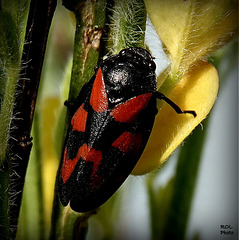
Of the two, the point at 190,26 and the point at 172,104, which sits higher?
the point at 190,26

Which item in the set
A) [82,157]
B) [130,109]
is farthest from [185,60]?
[82,157]

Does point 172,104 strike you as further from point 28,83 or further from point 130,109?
point 28,83

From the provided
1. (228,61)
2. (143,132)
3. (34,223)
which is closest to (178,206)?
(143,132)

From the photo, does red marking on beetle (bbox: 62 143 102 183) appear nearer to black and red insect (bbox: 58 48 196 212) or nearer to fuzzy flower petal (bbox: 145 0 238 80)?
black and red insect (bbox: 58 48 196 212)

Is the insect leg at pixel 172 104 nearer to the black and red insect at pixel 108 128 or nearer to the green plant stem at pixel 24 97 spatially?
the black and red insect at pixel 108 128

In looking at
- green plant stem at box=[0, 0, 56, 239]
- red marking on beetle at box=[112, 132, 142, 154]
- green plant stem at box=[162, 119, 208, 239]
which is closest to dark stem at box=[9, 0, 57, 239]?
green plant stem at box=[0, 0, 56, 239]
